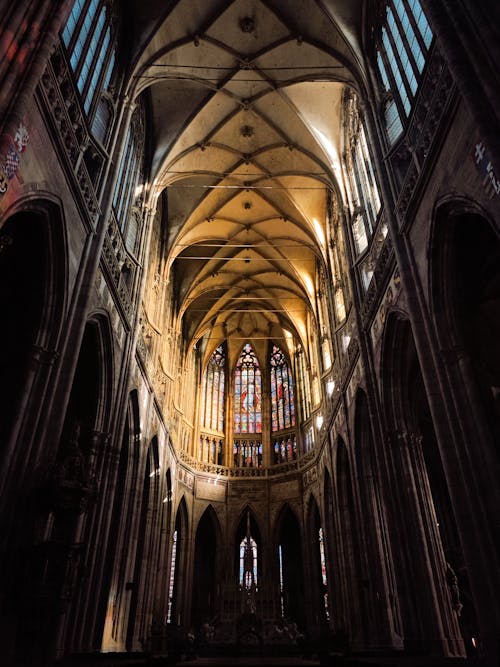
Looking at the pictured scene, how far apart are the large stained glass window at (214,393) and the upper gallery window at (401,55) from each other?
916 inches

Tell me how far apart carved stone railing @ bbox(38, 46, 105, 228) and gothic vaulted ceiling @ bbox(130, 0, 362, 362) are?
6.08 metres

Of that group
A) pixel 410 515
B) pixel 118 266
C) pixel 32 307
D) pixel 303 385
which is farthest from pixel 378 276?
pixel 303 385

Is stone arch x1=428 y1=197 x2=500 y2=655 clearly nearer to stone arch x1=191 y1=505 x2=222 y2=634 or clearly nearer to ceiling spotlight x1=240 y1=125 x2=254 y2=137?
ceiling spotlight x1=240 y1=125 x2=254 y2=137

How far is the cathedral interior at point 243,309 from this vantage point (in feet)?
31.1

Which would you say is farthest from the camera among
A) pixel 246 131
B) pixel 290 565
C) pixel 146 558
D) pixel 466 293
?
pixel 290 565

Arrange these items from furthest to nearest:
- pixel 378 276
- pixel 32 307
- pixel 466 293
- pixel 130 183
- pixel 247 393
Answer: pixel 247 393, pixel 130 183, pixel 378 276, pixel 466 293, pixel 32 307

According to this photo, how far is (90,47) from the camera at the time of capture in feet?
47.7

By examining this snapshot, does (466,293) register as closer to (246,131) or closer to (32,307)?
(32,307)

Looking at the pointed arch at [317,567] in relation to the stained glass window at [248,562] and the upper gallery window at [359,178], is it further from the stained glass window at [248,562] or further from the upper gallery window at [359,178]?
the upper gallery window at [359,178]

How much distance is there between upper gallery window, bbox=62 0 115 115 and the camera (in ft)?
42.8

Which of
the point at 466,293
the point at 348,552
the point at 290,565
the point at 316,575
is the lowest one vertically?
the point at 348,552

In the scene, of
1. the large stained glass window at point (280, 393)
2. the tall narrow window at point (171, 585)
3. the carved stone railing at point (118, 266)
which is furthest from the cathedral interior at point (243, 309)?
the large stained glass window at point (280, 393)

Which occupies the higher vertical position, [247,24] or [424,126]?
[247,24]

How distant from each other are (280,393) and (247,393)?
2391mm
